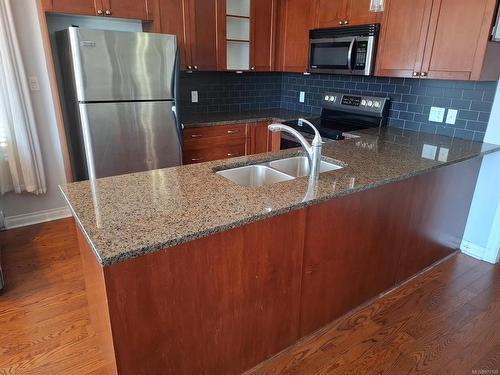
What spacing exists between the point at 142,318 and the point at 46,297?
1401 mm

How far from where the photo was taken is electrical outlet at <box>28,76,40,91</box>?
2838 mm

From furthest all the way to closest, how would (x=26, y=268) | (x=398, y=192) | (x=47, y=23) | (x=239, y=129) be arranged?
1. (x=239, y=129)
2. (x=47, y=23)
3. (x=26, y=268)
4. (x=398, y=192)

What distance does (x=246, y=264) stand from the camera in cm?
138

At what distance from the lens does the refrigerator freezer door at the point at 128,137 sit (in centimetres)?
260

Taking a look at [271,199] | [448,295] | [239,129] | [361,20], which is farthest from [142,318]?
[361,20]

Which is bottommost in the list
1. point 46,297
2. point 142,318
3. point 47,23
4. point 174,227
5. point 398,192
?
point 46,297

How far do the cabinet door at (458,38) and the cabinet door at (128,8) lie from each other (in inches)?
88.0

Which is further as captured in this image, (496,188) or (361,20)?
(361,20)

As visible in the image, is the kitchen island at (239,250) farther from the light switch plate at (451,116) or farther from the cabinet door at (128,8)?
the cabinet door at (128,8)

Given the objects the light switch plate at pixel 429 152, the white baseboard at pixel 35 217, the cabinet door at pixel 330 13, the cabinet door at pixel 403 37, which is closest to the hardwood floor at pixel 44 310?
the white baseboard at pixel 35 217

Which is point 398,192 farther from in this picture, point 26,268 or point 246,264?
point 26,268

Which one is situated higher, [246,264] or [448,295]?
[246,264]

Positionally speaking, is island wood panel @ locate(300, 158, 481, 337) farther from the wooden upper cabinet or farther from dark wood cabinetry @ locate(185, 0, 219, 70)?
the wooden upper cabinet

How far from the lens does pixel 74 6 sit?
2.58m
